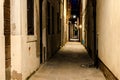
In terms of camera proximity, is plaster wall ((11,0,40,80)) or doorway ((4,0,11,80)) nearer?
doorway ((4,0,11,80))

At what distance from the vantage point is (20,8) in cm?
587

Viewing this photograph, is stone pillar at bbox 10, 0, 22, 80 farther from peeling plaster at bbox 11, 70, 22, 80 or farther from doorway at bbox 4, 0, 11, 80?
doorway at bbox 4, 0, 11, 80

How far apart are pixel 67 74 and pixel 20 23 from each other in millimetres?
2362

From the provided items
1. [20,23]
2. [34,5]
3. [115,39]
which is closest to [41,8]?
[34,5]

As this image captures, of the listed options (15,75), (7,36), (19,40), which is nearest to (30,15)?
(19,40)

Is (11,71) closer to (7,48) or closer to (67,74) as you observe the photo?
(7,48)

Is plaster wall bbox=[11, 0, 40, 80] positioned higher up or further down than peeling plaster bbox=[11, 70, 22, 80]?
higher up

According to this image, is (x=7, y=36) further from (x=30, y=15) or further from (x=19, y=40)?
(x=30, y=15)

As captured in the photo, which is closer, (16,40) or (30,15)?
(16,40)

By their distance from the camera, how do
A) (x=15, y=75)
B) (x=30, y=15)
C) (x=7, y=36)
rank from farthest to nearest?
(x=30, y=15) → (x=15, y=75) → (x=7, y=36)

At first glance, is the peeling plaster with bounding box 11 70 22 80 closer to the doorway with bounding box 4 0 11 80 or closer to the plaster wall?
the plaster wall

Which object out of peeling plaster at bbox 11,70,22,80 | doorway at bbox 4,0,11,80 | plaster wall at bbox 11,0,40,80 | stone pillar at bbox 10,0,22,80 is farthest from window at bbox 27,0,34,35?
peeling plaster at bbox 11,70,22,80

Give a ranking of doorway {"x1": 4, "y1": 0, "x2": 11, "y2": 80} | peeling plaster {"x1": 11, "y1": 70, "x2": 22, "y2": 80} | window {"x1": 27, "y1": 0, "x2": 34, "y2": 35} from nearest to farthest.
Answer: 1. doorway {"x1": 4, "y1": 0, "x2": 11, "y2": 80}
2. peeling plaster {"x1": 11, "y1": 70, "x2": 22, "y2": 80}
3. window {"x1": 27, "y1": 0, "x2": 34, "y2": 35}

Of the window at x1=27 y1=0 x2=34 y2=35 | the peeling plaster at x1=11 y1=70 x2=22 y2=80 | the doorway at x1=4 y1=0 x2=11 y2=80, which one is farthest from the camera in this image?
the window at x1=27 y1=0 x2=34 y2=35
